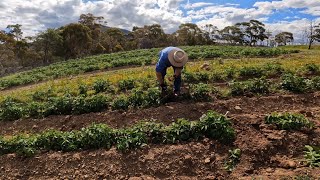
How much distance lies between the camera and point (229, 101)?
27.8 ft

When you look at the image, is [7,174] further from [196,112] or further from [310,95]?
[310,95]

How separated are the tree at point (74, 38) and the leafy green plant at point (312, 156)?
3995 centimetres

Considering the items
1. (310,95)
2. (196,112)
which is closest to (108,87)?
(196,112)

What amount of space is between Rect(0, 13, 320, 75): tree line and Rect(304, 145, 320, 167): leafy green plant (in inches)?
1543

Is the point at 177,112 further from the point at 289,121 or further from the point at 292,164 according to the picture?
the point at 292,164

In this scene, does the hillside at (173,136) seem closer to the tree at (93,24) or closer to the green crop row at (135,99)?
the green crop row at (135,99)

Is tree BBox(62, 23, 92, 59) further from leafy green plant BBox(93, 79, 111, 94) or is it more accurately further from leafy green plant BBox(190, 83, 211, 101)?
leafy green plant BBox(190, 83, 211, 101)

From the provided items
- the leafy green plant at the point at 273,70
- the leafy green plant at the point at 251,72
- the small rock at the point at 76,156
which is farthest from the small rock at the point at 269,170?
the leafy green plant at the point at 273,70

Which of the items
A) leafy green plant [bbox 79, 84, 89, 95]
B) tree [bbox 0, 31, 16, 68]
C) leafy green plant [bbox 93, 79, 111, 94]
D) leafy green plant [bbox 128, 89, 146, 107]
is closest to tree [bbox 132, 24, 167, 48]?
tree [bbox 0, 31, 16, 68]

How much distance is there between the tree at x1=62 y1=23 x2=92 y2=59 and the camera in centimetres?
4297

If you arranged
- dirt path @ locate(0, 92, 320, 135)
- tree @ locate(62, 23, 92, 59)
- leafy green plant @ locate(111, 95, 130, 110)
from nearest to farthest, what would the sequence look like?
1. dirt path @ locate(0, 92, 320, 135)
2. leafy green plant @ locate(111, 95, 130, 110)
3. tree @ locate(62, 23, 92, 59)

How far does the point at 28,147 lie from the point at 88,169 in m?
1.45

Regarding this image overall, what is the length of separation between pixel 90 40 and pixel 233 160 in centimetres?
4183

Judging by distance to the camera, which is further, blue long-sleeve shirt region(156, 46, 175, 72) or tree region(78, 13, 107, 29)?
tree region(78, 13, 107, 29)
